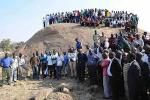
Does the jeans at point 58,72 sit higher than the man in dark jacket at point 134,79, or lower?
lower

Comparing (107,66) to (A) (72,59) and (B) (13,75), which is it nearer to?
(A) (72,59)

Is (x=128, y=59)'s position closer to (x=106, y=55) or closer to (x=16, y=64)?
(x=106, y=55)

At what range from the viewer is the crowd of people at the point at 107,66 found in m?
12.0

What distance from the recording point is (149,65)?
39.4 ft

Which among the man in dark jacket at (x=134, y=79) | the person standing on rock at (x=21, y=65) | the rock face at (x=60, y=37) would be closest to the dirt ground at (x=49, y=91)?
the person standing on rock at (x=21, y=65)

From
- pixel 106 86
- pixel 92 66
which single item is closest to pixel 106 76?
pixel 106 86

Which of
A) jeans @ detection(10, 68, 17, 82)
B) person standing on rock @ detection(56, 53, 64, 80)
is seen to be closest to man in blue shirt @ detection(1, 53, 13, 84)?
jeans @ detection(10, 68, 17, 82)

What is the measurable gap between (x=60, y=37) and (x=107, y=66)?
18932 mm

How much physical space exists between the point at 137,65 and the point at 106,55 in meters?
2.68

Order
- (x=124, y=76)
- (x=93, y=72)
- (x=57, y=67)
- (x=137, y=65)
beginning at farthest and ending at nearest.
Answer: (x=57, y=67), (x=93, y=72), (x=124, y=76), (x=137, y=65)

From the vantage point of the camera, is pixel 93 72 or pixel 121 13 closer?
pixel 93 72

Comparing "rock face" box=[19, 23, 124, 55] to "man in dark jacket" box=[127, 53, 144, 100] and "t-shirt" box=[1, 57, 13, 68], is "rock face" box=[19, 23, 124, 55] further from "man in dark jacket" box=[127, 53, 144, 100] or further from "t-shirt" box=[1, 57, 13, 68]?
"man in dark jacket" box=[127, 53, 144, 100]

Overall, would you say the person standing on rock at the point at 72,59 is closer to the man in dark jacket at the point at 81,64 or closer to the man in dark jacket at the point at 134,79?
the man in dark jacket at the point at 81,64

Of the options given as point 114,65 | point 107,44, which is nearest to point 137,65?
point 114,65
